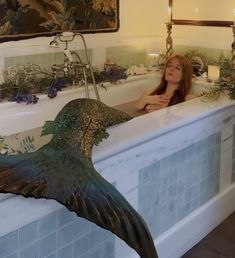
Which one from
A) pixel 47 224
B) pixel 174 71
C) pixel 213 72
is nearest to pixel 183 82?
pixel 174 71

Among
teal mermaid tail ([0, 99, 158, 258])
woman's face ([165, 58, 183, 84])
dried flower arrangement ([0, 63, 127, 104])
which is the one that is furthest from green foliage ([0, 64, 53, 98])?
teal mermaid tail ([0, 99, 158, 258])

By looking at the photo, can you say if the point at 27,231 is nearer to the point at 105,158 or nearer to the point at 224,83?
the point at 105,158

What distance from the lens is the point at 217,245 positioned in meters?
2.64

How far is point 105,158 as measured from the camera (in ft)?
6.30

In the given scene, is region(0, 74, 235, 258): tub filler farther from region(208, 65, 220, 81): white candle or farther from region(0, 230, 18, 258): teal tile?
region(208, 65, 220, 81): white candle

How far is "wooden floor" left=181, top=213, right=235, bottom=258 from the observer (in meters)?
2.55

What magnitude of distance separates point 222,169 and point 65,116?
1233 mm

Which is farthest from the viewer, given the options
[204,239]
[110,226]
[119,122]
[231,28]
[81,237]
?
[231,28]

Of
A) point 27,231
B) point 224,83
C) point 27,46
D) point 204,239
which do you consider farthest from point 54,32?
point 27,231

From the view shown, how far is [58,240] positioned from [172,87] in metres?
1.84

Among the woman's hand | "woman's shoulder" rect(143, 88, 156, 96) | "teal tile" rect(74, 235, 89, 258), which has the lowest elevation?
"teal tile" rect(74, 235, 89, 258)

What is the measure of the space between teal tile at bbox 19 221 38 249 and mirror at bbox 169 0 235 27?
96.0 inches

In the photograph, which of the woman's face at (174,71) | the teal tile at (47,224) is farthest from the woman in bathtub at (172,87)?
the teal tile at (47,224)

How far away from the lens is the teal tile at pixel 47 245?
174 centimetres
